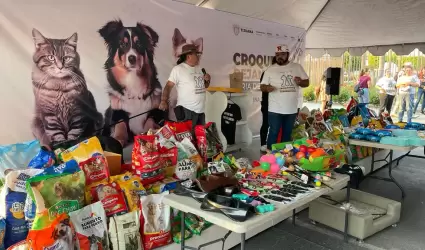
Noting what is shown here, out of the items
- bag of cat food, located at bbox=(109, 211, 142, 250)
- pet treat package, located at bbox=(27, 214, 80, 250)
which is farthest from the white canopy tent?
pet treat package, located at bbox=(27, 214, 80, 250)

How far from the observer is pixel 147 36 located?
3924 millimetres

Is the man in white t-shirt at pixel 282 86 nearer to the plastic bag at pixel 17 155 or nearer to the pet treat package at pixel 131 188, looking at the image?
the pet treat package at pixel 131 188

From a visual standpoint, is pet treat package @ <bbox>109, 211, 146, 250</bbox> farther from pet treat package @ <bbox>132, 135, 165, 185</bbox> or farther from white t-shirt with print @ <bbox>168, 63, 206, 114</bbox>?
white t-shirt with print @ <bbox>168, 63, 206, 114</bbox>

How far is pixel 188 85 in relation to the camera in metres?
3.37

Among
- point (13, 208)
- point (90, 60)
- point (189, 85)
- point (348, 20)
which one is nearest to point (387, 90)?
point (348, 20)

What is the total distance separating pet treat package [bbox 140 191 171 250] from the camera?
195cm

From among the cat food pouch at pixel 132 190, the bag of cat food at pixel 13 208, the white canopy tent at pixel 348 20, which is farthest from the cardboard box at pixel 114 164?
the white canopy tent at pixel 348 20

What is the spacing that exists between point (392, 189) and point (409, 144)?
2.77 feet

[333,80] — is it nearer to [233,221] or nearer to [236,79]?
[236,79]

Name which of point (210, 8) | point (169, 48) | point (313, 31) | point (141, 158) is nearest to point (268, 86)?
point (169, 48)

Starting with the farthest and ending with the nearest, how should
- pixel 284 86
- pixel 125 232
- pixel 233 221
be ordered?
pixel 284 86 < pixel 125 232 < pixel 233 221

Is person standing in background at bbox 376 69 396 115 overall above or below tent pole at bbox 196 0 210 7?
below

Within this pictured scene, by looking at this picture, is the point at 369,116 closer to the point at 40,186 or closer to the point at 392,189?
the point at 392,189

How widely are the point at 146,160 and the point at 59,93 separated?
157 centimetres
